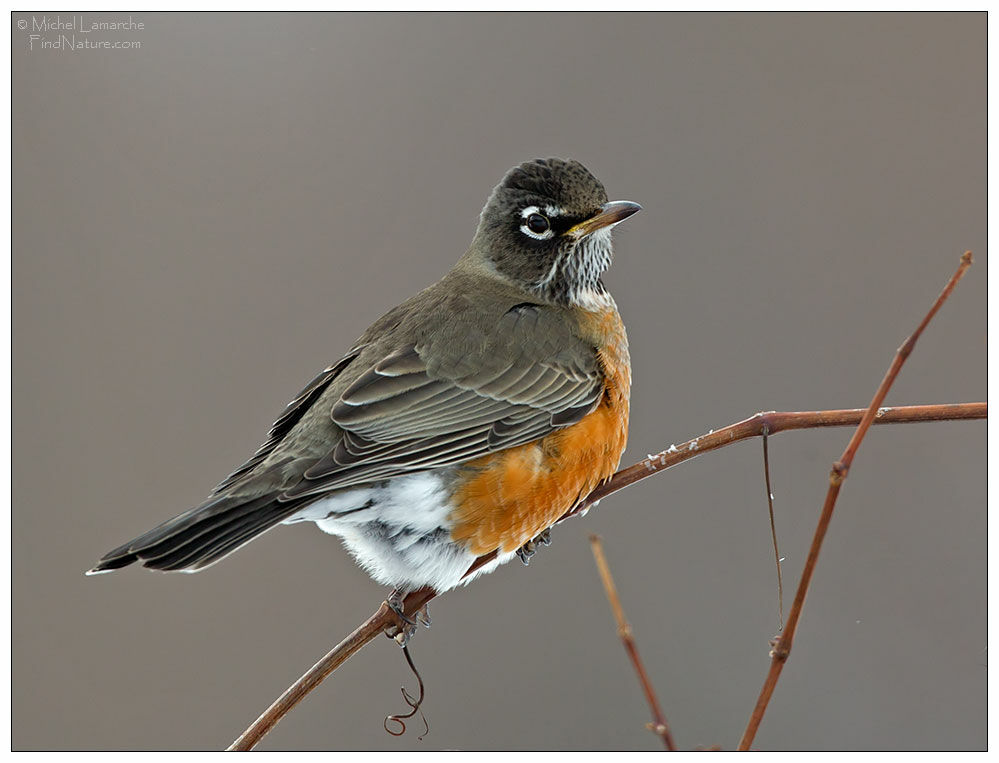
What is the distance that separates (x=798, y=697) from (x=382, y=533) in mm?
1750

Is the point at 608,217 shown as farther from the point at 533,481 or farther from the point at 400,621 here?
the point at 400,621

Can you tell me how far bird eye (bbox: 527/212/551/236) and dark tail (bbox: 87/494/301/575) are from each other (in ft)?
4.16

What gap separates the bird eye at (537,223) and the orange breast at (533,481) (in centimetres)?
57

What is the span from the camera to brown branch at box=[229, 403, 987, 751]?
6.12 ft

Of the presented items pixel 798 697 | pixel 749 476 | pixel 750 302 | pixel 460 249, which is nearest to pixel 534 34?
pixel 460 249

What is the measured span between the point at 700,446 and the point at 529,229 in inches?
46.7

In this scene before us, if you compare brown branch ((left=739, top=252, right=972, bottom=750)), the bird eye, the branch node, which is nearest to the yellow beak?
the bird eye

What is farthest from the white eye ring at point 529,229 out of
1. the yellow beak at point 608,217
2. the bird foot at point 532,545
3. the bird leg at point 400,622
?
the bird leg at point 400,622

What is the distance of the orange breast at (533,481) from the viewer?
258 cm

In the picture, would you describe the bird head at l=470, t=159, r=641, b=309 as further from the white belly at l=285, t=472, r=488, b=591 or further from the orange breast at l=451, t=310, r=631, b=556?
the white belly at l=285, t=472, r=488, b=591

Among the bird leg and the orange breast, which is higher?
the orange breast

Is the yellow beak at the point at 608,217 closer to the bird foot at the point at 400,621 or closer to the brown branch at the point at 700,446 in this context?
the brown branch at the point at 700,446

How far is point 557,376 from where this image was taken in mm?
2918

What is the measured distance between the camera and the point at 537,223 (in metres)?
3.10
